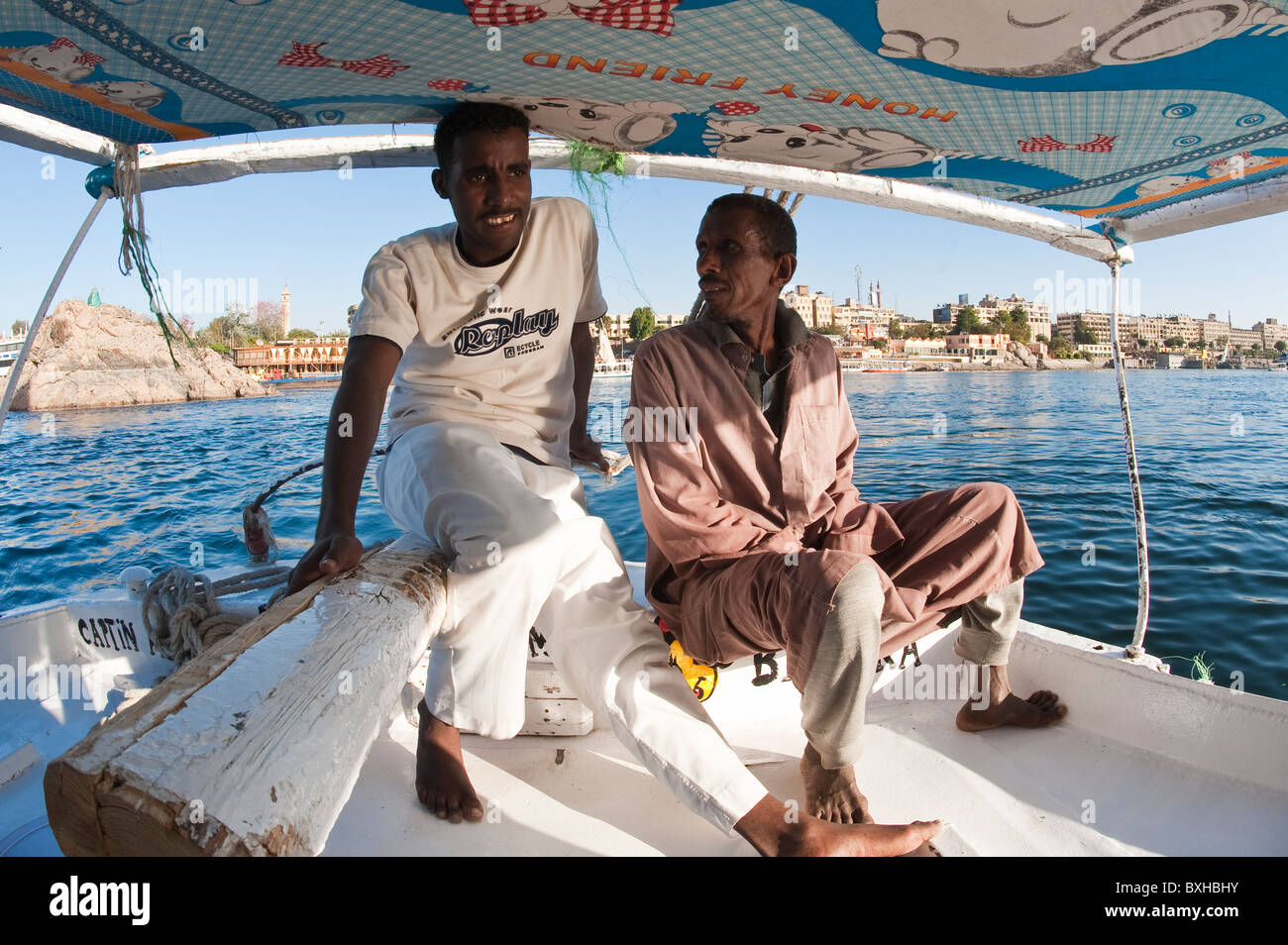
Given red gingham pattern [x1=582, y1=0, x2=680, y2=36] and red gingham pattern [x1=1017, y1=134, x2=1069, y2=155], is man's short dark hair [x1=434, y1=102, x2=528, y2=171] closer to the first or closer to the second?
red gingham pattern [x1=582, y1=0, x2=680, y2=36]

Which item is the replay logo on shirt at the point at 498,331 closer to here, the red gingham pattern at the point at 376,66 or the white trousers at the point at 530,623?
the white trousers at the point at 530,623

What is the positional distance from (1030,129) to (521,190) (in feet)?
4.86

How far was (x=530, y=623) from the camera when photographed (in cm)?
181

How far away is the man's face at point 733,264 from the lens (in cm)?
214

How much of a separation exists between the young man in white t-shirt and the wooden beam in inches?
12.6

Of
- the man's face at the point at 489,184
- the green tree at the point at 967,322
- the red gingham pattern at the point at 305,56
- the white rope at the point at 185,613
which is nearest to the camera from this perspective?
the red gingham pattern at the point at 305,56

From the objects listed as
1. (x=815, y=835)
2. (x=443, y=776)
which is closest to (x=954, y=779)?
(x=815, y=835)

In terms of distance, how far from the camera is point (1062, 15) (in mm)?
1521

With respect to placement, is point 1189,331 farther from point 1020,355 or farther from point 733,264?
point 733,264

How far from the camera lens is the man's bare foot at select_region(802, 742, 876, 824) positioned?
5.78ft

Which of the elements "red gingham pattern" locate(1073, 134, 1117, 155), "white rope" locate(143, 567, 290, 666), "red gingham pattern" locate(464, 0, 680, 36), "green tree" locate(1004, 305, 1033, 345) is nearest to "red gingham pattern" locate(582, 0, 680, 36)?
"red gingham pattern" locate(464, 0, 680, 36)

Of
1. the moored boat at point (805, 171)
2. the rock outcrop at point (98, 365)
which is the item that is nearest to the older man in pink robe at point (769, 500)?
the moored boat at point (805, 171)

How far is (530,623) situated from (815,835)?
77 cm

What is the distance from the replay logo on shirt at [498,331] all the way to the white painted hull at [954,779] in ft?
3.74
